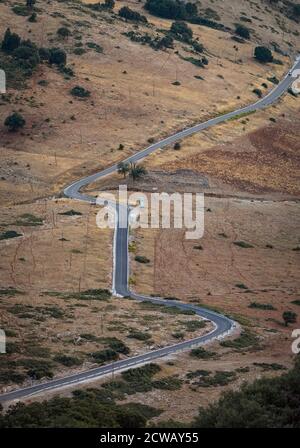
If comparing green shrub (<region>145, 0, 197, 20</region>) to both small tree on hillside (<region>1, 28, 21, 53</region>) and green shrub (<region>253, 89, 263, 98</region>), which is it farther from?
small tree on hillside (<region>1, 28, 21, 53</region>)

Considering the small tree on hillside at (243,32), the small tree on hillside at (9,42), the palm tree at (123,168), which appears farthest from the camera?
the small tree on hillside at (243,32)

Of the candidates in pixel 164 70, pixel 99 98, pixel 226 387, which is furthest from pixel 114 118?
pixel 226 387

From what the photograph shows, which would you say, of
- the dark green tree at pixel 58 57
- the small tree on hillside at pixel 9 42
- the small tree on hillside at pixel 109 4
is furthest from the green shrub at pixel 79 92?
the small tree on hillside at pixel 109 4

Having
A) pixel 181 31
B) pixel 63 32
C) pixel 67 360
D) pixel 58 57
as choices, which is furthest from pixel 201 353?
pixel 181 31

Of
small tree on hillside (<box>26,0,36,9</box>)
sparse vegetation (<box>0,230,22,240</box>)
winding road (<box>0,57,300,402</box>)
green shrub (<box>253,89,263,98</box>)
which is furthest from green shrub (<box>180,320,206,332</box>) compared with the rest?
small tree on hillside (<box>26,0,36,9</box>)

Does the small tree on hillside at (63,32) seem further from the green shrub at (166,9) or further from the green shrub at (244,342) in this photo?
the green shrub at (244,342)
